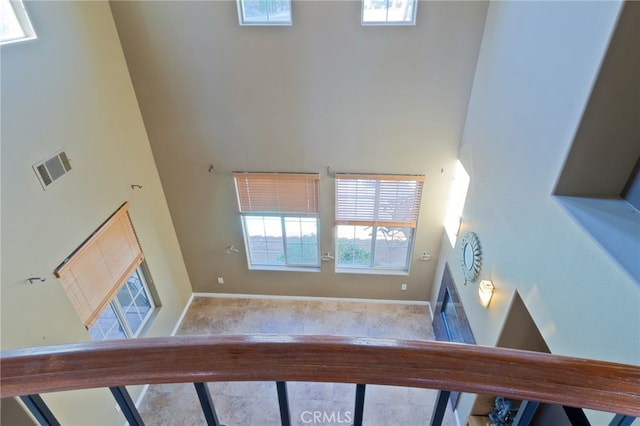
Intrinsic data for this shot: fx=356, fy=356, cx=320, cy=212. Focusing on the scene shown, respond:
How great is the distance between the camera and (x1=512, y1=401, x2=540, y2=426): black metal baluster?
68 centimetres

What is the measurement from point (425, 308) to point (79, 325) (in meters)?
5.04

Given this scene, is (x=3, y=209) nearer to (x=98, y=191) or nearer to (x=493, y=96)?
(x=98, y=191)

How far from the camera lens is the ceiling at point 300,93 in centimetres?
414

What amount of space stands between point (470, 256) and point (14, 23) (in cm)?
502

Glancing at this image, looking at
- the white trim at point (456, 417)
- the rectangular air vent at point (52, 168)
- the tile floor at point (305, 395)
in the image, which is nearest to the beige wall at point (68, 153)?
the rectangular air vent at point (52, 168)

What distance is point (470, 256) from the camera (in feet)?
13.4

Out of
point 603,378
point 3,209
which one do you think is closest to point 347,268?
point 3,209

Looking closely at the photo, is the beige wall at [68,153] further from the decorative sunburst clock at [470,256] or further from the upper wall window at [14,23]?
the decorative sunburst clock at [470,256]

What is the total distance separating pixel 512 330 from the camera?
322cm

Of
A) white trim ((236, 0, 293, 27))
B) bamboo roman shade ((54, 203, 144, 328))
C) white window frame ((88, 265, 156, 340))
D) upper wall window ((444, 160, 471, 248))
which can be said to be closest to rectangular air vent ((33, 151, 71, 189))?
bamboo roman shade ((54, 203, 144, 328))

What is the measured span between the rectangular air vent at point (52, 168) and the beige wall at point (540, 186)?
429 cm

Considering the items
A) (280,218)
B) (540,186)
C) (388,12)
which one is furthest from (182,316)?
(540,186)

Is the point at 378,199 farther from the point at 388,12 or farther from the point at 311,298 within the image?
the point at 388,12

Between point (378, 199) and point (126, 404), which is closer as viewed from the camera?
point (126, 404)
